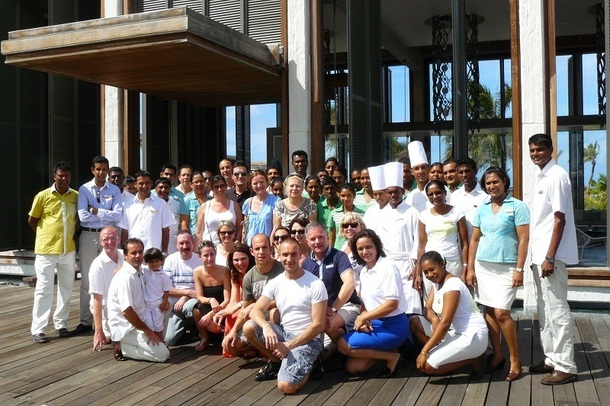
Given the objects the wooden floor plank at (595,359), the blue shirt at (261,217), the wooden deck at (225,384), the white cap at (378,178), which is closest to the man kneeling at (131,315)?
the wooden deck at (225,384)

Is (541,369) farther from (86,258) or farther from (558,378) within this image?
(86,258)

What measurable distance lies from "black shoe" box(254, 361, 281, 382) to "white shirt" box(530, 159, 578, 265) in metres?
2.03

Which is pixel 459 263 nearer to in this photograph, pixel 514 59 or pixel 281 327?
pixel 281 327

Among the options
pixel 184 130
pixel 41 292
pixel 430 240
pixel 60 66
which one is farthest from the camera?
pixel 184 130

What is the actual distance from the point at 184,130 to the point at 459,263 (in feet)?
25.9

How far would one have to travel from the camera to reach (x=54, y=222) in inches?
237

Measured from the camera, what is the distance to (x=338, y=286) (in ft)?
16.0

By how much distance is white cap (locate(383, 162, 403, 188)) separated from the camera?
5.10 meters

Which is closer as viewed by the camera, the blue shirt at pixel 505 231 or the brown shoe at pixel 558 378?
the brown shoe at pixel 558 378

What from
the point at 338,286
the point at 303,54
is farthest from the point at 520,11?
the point at 338,286

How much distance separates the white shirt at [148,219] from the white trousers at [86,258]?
12.0 inches

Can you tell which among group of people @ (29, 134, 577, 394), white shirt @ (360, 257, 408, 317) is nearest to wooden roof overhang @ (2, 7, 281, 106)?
group of people @ (29, 134, 577, 394)

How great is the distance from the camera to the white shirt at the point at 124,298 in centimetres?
505

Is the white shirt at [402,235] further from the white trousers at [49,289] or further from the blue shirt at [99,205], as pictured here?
the white trousers at [49,289]
